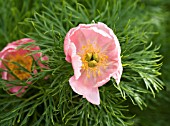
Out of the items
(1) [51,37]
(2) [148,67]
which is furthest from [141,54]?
(1) [51,37]

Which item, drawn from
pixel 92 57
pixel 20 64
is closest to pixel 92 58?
pixel 92 57

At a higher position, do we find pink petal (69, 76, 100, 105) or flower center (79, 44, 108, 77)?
flower center (79, 44, 108, 77)

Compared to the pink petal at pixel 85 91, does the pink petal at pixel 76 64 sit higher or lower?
higher

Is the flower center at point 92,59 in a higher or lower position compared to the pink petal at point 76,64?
lower

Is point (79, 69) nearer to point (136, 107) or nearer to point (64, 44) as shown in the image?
point (64, 44)

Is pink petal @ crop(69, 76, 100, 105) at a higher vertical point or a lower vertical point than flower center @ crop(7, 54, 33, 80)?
lower
